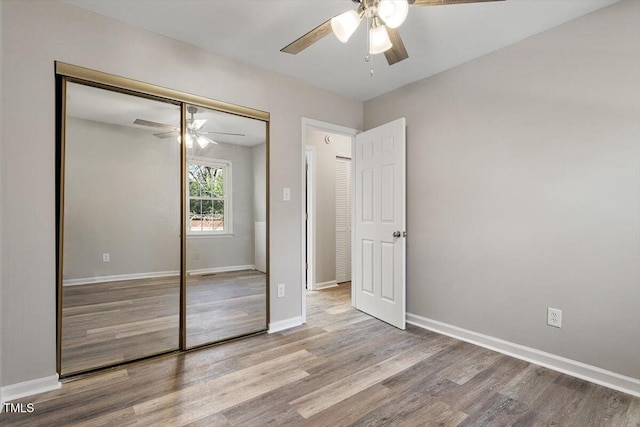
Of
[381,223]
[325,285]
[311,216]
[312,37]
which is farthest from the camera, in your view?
[325,285]

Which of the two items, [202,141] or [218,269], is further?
[218,269]

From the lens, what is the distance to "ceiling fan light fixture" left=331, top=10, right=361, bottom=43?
5.07 ft

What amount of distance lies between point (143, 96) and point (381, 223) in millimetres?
2421

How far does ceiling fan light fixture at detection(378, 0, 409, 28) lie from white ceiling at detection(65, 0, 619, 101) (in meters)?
0.77

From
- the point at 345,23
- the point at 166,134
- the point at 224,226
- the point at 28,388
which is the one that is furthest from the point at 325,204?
the point at 28,388

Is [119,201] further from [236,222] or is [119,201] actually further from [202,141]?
[236,222]

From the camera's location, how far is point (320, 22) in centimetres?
225

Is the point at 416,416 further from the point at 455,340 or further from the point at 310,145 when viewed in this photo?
the point at 310,145

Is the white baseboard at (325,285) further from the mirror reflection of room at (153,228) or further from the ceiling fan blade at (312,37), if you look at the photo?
the ceiling fan blade at (312,37)

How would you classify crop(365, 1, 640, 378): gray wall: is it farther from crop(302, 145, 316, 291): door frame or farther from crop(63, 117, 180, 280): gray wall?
crop(63, 117, 180, 280): gray wall

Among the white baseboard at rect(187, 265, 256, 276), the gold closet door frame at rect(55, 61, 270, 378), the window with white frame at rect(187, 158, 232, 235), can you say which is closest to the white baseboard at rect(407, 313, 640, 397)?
the gold closet door frame at rect(55, 61, 270, 378)

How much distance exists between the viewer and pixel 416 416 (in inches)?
68.9

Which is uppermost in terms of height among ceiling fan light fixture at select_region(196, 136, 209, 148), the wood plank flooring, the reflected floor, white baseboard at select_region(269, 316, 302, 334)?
ceiling fan light fixture at select_region(196, 136, 209, 148)

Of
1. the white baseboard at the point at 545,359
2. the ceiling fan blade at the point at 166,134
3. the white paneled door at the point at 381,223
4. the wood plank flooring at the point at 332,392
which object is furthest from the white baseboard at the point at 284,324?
the ceiling fan blade at the point at 166,134
